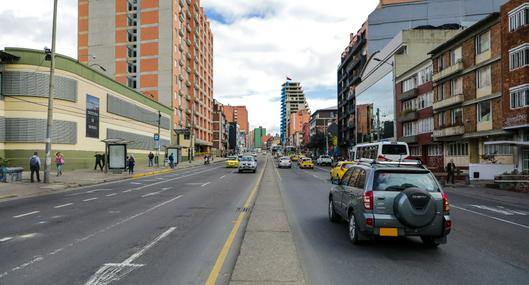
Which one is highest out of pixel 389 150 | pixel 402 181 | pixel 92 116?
pixel 92 116

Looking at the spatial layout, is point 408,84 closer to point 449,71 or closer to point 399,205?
point 449,71

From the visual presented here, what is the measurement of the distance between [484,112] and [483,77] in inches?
113

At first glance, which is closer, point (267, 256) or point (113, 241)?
point (267, 256)

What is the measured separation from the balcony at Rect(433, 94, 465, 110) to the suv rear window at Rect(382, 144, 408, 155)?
39.8ft

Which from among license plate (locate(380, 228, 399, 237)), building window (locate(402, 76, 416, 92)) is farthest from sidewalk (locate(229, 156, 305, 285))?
building window (locate(402, 76, 416, 92))

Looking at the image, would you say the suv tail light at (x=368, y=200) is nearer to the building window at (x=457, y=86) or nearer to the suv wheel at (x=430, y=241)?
the suv wheel at (x=430, y=241)

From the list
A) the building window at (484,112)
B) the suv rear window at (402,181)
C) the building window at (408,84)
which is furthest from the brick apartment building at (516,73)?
the suv rear window at (402,181)

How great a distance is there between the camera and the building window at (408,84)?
49169mm

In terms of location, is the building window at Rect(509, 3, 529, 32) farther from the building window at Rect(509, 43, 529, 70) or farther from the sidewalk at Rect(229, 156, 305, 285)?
the sidewalk at Rect(229, 156, 305, 285)

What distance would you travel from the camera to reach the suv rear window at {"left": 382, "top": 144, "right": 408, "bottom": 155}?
1078 inches

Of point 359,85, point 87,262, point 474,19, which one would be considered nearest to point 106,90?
point 87,262

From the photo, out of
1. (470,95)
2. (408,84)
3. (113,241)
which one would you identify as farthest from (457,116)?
(113,241)

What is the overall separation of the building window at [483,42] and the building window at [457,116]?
5.80 m

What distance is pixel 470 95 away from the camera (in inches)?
1382
